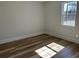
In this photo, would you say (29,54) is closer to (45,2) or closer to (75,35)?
(75,35)

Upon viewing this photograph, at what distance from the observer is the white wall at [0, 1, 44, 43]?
354 centimetres

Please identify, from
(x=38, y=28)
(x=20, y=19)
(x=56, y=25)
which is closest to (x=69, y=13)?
(x=56, y=25)

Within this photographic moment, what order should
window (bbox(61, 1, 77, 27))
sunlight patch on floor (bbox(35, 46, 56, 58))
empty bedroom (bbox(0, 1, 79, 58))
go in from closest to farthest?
sunlight patch on floor (bbox(35, 46, 56, 58)), empty bedroom (bbox(0, 1, 79, 58)), window (bbox(61, 1, 77, 27))

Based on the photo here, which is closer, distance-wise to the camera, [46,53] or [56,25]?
[46,53]

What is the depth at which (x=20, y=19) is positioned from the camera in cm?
395

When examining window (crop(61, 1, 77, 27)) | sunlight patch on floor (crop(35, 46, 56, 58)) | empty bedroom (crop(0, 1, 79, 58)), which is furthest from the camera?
window (crop(61, 1, 77, 27))

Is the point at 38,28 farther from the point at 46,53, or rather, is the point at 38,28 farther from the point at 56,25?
the point at 46,53

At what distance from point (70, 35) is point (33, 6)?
212 centimetres

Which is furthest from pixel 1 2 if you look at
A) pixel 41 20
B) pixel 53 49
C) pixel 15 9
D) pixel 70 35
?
pixel 70 35

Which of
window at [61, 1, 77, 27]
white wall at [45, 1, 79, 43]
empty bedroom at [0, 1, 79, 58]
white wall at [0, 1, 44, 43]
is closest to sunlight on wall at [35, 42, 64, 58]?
empty bedroom at [0, 1, 79, 58]

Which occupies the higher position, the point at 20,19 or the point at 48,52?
the point at 20,19

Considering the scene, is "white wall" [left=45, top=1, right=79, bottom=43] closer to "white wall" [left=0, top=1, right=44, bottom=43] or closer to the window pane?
the window pane

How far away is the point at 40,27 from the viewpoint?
15.4 feet

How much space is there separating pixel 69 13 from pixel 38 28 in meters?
1.71
